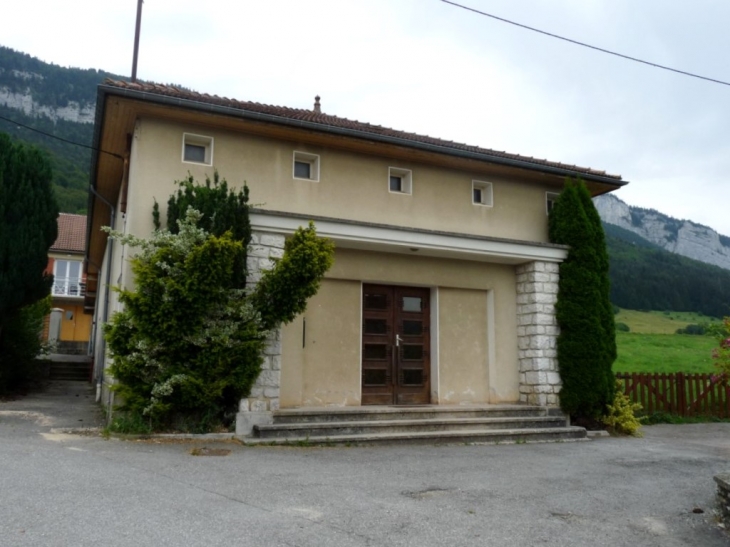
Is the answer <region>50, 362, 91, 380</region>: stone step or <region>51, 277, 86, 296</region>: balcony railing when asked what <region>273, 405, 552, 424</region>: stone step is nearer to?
<region>50, 362, 91, 380</region>: stone step

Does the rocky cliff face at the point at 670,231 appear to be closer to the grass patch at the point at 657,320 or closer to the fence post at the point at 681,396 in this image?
the grass patch at the point at 657,320

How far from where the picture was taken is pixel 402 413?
10.2 m

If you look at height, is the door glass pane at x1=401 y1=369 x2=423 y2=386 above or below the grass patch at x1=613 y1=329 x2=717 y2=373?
below

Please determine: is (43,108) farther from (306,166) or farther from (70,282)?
(306,166)

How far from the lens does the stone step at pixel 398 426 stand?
899cm

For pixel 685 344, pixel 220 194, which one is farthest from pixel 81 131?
pixel 220 194

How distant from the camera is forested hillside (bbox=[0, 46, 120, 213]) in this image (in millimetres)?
68438

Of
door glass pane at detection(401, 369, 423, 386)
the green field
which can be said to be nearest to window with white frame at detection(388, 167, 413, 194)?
door glass pane at detection(401, 369, 423, 386)

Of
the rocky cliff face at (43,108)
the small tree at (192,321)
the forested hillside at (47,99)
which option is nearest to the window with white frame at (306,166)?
the small tree at (192,321)

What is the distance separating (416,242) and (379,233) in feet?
2.46

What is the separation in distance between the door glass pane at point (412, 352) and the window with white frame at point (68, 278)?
29227mm

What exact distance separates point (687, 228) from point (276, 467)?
510 ft

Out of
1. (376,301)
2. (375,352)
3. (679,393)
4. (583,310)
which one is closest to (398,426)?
(375,352)

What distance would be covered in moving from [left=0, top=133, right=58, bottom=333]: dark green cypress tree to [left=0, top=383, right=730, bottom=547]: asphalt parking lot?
5.47 m
